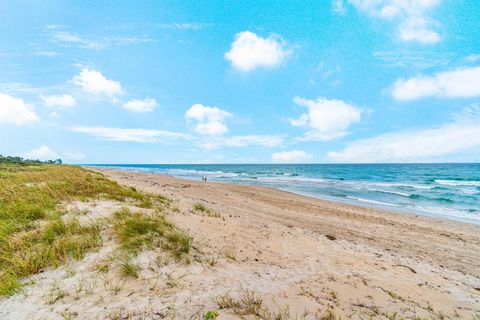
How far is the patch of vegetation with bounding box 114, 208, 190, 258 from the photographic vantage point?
221 inches

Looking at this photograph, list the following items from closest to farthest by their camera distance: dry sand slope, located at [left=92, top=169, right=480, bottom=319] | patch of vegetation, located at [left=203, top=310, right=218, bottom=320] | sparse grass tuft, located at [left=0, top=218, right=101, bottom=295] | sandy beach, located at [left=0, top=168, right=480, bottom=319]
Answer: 1. patch of vegetation, located at [left=203, top=310, right=218, bottom=320]
2. sandy beach, located at [left=0, top=168, right=480, bottom=319]
3. dry sand slope, located at [left=92, top=169, right=480, bottom=319]
4. sparse grass tuft, located at [left=0, top=218, right=101, bottom=295]

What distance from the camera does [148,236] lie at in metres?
5.99

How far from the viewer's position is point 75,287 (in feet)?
13.7

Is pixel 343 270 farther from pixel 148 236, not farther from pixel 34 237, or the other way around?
pixel 34 237

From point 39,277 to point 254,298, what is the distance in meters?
4.02

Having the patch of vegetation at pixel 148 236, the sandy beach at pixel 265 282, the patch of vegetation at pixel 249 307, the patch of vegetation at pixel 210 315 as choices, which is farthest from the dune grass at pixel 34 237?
the patch of vegetation at pixel 249 307

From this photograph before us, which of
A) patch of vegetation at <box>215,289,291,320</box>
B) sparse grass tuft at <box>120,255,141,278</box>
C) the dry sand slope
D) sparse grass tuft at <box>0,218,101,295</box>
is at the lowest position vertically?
the dry sand slope

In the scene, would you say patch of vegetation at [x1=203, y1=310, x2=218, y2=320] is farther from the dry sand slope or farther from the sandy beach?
the dry sand slope

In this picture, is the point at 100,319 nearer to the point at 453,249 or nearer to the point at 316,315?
the point at 316,315

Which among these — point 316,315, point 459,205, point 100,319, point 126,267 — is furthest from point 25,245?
point 459,205

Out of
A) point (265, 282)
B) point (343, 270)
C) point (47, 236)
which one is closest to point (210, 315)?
point (265, 282)

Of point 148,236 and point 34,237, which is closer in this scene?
point 34,237

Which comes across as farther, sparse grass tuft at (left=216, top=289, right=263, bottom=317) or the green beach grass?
the green beach grass

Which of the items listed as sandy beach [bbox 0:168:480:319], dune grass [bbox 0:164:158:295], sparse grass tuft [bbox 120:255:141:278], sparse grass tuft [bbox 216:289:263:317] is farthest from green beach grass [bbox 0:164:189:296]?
sparse grass tuft [bbox 216:289:263:317]
